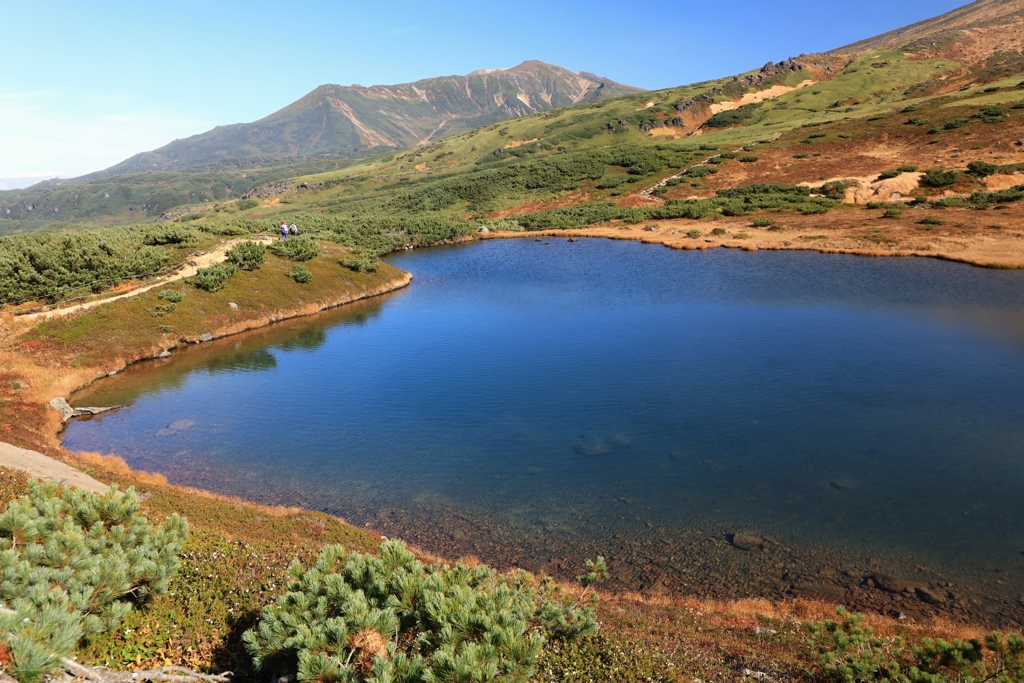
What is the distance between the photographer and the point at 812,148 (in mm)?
123062

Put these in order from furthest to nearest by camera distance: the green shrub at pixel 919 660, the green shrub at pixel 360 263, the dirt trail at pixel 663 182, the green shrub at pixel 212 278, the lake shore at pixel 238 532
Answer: the dirt trail at pixel 663 182
the green shrub at pixel 360 263
the green shrub at pixel 212 278
the lake shore at pixel 238 532
the green shrub at pixel 919 660

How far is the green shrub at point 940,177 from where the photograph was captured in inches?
3556

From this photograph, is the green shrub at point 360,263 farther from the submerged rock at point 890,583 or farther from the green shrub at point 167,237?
the submerged rock at point 890,583

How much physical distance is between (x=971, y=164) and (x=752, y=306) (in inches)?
2934

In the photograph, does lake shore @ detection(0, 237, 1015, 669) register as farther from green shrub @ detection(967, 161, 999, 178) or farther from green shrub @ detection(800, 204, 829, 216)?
green shrub @ detection(967, 161, 999, 178)

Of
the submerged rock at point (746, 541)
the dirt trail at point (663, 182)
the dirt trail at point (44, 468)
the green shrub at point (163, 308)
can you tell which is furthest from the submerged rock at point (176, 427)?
the dirt trail at point (663, 182)

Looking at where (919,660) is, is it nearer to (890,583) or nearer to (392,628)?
(890,583)

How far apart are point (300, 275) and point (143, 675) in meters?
57.9

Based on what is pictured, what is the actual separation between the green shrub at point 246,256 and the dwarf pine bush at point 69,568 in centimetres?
5227

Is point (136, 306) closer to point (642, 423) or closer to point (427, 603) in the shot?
point (642, 423)

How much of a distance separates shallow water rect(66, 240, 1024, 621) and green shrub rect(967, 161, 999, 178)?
51018mm

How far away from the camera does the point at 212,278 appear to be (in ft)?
177

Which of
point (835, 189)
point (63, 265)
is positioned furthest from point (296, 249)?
point (835, 189)

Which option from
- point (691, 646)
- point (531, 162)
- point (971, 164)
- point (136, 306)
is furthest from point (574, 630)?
point (531, 162)
